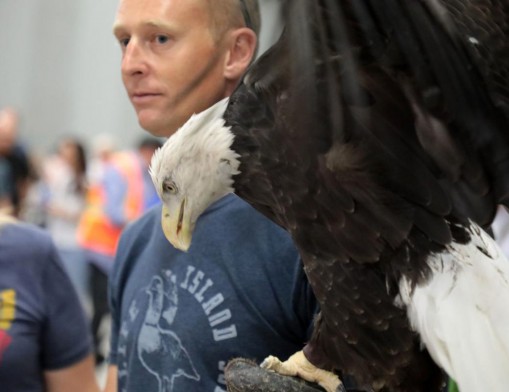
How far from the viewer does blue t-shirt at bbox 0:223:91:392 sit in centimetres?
207

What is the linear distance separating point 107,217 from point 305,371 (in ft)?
15.1

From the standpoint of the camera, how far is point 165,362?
177 centimetres

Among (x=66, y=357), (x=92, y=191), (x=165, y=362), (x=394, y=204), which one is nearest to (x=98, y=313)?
(x=92, y=191)

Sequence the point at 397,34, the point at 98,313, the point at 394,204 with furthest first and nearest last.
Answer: the point at 98,313 < the point at 394,204 < the point at 397,34

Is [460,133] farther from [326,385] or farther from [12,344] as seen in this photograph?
[12,344]

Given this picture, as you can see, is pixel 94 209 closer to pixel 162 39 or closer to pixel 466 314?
pixel 162 39

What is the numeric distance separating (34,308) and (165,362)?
45cm

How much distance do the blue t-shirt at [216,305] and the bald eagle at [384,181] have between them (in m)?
0.13

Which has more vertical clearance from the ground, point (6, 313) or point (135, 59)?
point (135, 59)

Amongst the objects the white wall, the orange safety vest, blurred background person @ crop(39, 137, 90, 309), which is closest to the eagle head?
the orange safety vest

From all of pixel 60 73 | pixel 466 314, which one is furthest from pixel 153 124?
pixel 60 73

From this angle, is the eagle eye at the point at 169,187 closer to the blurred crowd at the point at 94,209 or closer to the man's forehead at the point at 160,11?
the man's forehead at the point at 160,11

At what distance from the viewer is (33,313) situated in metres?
2.10

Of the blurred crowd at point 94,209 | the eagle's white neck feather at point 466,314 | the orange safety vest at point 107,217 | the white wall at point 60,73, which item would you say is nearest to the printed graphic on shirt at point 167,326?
the eagle's white neck feather at point 466,314
